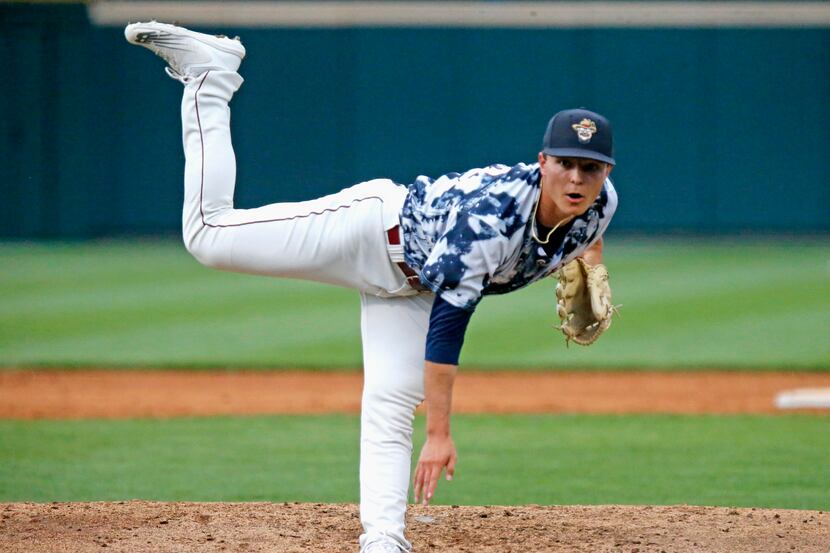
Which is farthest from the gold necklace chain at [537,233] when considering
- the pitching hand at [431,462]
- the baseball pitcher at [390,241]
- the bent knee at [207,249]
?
the bent knee at [207,249]

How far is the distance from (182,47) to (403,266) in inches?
42.8

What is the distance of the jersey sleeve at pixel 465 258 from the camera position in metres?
3.72

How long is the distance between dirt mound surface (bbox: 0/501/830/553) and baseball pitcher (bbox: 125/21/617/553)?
19.6 inches

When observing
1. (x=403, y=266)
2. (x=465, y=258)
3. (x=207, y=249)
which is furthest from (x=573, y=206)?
(x=207, y=249)

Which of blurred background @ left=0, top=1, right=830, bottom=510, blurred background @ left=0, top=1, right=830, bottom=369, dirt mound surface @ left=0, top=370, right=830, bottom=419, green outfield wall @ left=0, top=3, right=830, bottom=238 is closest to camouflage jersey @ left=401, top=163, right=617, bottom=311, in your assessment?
dirt mound surface @ left=0, top=370, right=830, bottom=419

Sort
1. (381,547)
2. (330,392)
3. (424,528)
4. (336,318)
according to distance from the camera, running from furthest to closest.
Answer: (336,318), (330,392), (424,528), (381,547)

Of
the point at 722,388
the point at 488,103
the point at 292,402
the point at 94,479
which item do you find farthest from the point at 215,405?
the point at 488,103

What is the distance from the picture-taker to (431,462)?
3762 millimetres

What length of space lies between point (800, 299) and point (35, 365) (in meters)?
8.00

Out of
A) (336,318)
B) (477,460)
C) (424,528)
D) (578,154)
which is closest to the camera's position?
(578,154)

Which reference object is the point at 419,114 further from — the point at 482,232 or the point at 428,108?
the point at 482,232

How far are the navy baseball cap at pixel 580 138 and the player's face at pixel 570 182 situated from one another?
0.02 m

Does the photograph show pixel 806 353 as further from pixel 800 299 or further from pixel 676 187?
pixel 676 187

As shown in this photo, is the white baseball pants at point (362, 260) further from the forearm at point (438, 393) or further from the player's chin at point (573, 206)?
the player's chin at point (573, 206)
